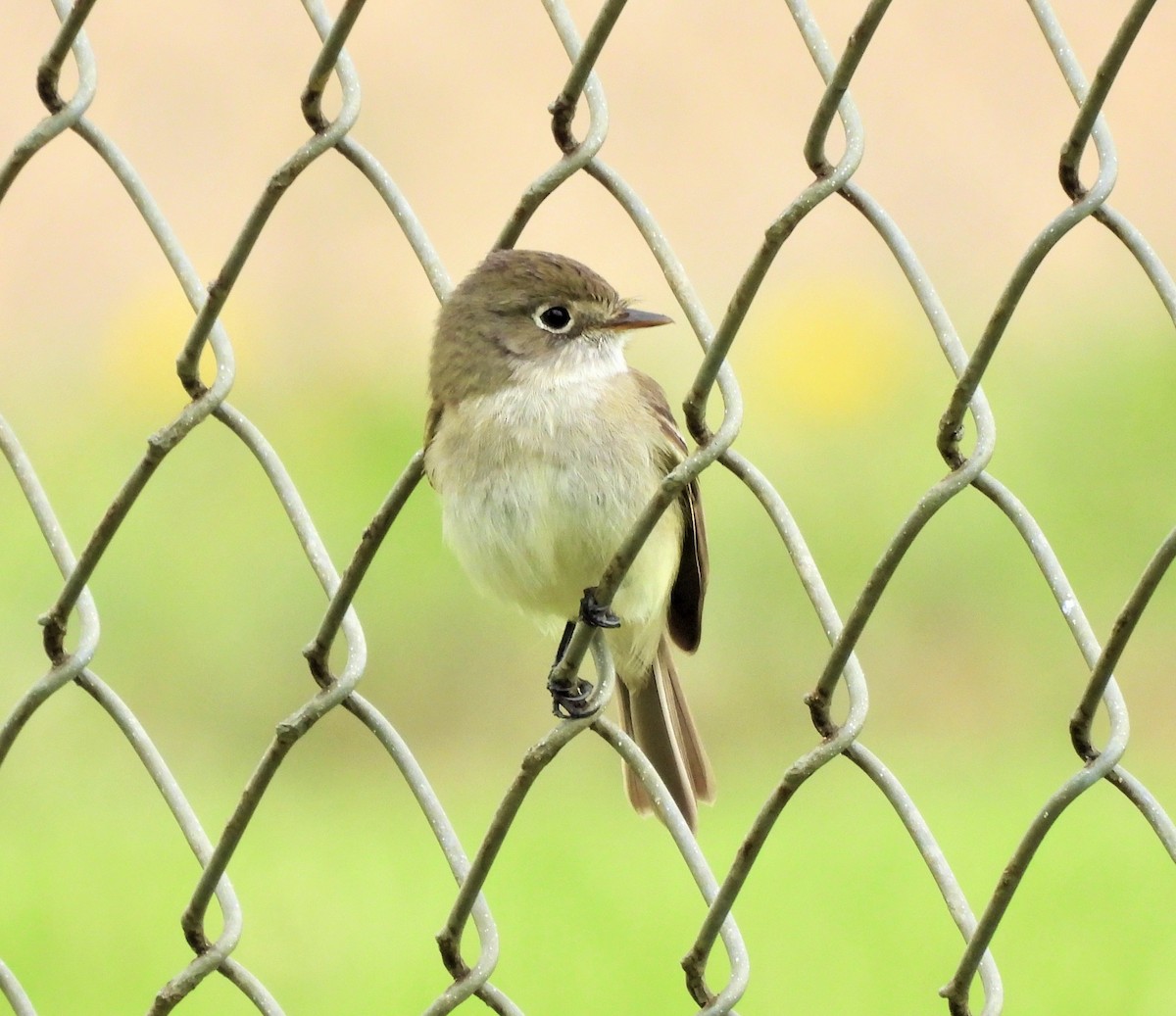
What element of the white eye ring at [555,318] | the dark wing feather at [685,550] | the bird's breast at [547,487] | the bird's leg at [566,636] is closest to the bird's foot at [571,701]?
the bird's breast at [547,487]

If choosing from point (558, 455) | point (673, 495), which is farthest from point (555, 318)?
point (673, 495)

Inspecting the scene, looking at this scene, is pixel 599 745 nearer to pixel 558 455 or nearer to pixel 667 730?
pixel 667 730

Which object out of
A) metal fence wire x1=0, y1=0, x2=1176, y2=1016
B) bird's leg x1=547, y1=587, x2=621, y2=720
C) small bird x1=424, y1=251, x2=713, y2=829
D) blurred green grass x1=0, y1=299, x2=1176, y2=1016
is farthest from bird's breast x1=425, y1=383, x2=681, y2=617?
blurred green grass x1=0, y1=299, x2=1176, y2=1016

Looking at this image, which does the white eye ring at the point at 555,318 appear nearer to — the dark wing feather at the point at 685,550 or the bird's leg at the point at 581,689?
the dark wing feather at the point at 685,550

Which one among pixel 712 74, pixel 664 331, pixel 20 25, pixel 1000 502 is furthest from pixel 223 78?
pixel 1000 502

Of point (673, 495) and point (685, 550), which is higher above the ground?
point (685, 550)

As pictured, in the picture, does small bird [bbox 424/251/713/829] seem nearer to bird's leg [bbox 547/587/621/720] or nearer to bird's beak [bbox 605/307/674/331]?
bird's beak [bbox 605/307/674/331]
